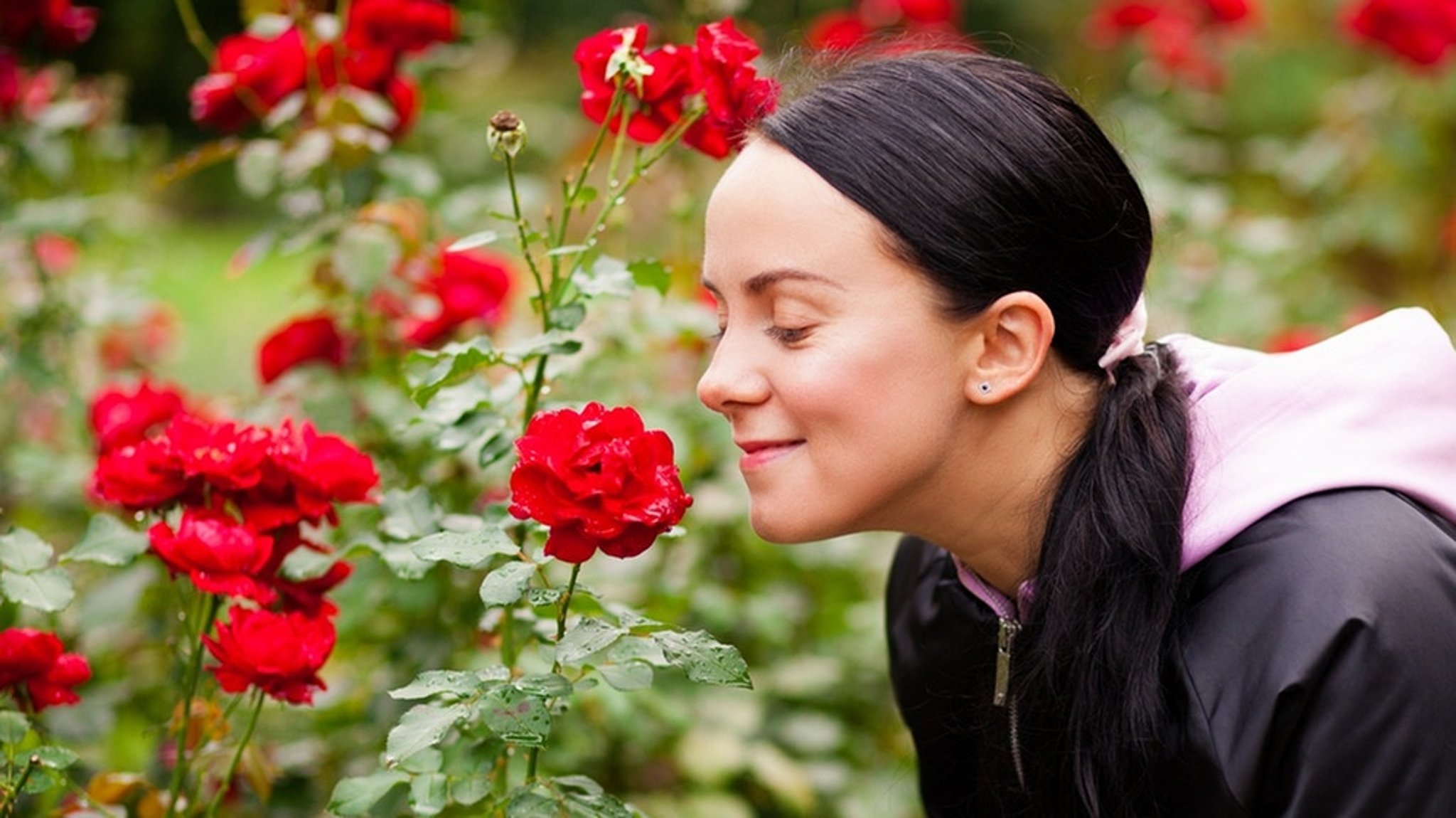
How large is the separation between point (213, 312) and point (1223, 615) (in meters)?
6.02

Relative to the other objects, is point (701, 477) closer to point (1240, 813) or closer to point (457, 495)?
point (457, 495)

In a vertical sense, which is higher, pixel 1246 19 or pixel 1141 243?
pixel 1141 243

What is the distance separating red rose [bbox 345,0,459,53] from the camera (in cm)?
198

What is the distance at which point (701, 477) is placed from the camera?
2418mm

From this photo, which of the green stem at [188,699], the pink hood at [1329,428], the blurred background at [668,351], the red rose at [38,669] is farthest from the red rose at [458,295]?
the pink hood at [1329,428]

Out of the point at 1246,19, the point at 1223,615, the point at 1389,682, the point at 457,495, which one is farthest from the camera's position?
the point at 1246,19

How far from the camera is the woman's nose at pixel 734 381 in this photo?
136 centimetres

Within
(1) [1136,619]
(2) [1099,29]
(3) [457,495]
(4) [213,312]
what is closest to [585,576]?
(3) [457,495]

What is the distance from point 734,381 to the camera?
1.36m

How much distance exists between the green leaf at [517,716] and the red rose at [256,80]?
1.05 metres

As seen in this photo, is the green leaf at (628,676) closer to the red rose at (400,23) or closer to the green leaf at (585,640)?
the green leaf at (585,640)

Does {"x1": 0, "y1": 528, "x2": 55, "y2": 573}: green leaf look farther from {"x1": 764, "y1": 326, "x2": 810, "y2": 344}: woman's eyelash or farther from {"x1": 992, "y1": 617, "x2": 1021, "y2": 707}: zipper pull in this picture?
{"x1": 992, "y1": 617, "x2": 1021, "y2": 707}: zipper pull

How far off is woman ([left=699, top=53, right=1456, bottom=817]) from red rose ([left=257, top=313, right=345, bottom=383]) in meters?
0.86

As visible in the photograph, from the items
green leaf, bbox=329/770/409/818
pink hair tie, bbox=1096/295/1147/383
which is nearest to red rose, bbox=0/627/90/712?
green leaf, bbox=329/770/409/818
